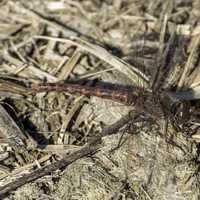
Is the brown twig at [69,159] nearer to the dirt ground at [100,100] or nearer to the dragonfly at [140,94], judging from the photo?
the dirt ground at [100,100]

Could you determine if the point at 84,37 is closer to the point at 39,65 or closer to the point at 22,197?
the point at 39,65

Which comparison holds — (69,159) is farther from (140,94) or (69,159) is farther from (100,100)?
(140,94)

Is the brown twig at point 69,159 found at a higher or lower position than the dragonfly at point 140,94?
lower

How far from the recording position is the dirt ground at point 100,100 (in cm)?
293

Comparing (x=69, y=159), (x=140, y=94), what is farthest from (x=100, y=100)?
(x=69, y=159)

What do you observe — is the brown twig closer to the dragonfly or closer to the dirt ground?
the dirt ground

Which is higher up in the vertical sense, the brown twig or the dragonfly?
the dragonfly

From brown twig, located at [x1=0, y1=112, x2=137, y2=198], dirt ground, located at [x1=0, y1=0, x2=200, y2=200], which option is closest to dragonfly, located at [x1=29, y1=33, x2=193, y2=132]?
dirt ground, located at [x1=0, y1=0, x2=200, y2=200]

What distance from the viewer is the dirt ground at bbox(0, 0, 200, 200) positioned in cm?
293

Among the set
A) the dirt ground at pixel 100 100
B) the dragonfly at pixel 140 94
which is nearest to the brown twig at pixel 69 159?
the dirt ground at pixel 100 100

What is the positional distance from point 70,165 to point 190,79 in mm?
1062

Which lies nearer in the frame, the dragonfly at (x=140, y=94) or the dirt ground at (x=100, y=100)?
the dirt ground at (x=100, y=100)

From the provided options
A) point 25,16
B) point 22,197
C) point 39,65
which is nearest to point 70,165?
point 22,197

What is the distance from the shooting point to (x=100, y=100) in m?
3.36
